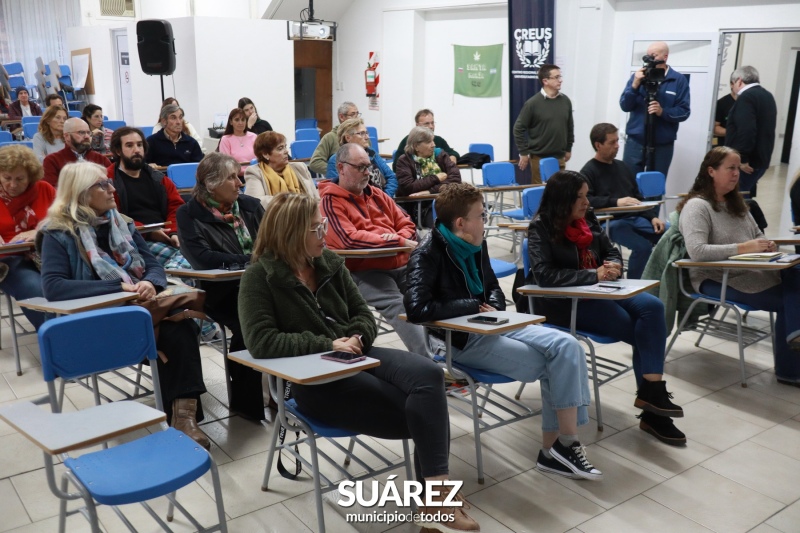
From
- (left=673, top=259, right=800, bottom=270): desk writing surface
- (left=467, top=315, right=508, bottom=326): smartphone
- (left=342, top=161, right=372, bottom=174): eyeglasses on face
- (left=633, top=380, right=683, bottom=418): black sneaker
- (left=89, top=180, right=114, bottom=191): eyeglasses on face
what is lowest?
(left=633, top=380, right=683, bottom=418): black sneaker

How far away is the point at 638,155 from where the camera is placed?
6.70 meters

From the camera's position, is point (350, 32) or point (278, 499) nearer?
point (278, 499)

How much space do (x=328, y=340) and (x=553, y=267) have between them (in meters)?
1.24

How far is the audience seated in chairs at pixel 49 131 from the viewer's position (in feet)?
19.6

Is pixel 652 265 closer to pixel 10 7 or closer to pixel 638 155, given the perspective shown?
pixel 638 155

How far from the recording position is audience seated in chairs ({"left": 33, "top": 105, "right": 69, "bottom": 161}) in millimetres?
5977

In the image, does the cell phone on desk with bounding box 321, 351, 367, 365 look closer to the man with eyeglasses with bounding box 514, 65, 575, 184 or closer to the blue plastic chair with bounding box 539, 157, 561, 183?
the blue plastic chair with bounding box 539, 157, 561, 183

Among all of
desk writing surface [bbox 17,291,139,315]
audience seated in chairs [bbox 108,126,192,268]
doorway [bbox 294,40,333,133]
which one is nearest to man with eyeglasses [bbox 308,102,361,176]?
audience seated in chairs [bbox 108,126,192,268]

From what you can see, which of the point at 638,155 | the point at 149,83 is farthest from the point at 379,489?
the point at 149,83

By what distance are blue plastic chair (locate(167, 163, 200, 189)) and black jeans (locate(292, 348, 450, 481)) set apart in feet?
10.7

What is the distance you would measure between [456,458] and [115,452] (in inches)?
56.5

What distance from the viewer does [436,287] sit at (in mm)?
2881

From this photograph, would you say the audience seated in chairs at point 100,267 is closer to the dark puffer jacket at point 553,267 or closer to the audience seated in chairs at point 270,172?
the audience seated in chairs at point 270,172

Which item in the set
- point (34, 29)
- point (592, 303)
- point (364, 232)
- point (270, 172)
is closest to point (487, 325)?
point (592, 303)
